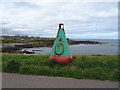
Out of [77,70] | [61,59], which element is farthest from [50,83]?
[61,59]

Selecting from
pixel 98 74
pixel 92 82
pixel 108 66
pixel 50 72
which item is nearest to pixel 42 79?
pixel 50 72

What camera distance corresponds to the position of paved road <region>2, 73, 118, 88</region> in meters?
4.96

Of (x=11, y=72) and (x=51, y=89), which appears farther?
(x=11, y=72)

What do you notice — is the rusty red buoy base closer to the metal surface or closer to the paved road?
the metal surface

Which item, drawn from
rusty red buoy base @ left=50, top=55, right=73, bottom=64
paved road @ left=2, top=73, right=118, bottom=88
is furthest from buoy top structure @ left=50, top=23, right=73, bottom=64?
paved road @ left=2, top=73, right=118, bottom=88

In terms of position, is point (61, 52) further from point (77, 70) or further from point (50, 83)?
point (50, 83)

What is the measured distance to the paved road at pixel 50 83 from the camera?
16.3 ft

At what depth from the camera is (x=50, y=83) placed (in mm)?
5172

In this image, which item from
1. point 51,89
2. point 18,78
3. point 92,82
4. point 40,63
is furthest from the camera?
point 40,63

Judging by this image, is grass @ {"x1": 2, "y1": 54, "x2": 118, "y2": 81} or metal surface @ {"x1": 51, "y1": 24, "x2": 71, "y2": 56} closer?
grass @ {"x1": 2, "y1": 54, "x2": 118, "y2": 81}

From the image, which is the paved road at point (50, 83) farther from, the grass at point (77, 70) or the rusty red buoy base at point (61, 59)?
the rusty red buoy base at point (61, 59)

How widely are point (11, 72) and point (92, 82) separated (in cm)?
341

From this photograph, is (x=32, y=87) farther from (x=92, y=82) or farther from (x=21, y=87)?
(x=92, y=82)

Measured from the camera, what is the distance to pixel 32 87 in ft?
15.7
